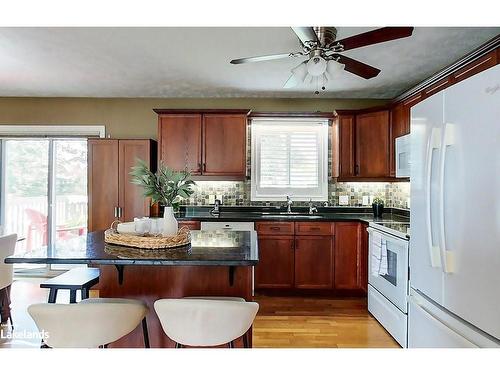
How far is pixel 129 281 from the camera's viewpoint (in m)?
2.09

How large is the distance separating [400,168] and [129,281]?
9.38 feet

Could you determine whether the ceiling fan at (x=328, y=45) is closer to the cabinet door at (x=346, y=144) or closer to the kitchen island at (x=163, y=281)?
the kitchen island at (x=163, y=281)

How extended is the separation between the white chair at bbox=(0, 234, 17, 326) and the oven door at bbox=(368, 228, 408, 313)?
3.21 m

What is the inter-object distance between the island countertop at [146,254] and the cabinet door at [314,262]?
2.05 m

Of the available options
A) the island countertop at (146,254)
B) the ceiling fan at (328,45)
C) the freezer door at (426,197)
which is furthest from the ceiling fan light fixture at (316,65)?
the island countertop at (146,254)

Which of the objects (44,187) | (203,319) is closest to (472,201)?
(203,319)

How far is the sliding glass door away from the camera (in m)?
5.04

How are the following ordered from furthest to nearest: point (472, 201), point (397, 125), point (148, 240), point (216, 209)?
point (216, 209), point (397, 125), point (148, 240), point (472, 201)

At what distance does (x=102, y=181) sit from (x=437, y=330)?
3.80m

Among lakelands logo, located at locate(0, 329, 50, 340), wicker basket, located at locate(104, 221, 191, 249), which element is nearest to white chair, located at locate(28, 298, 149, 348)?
wicker basket, located at locate(104, 221, 191, 249)

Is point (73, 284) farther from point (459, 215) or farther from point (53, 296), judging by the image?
point (459, 215)

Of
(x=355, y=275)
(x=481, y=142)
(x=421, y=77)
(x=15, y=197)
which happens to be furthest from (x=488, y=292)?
(x=15, y=197)

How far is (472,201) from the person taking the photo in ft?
4.75
